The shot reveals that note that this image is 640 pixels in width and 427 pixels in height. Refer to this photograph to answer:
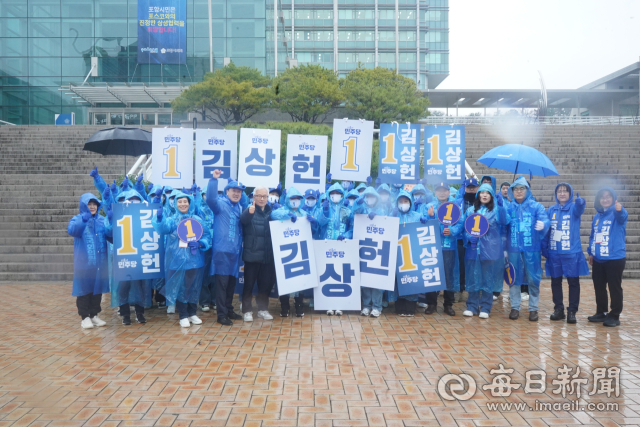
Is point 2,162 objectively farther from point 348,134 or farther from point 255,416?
point 255,416

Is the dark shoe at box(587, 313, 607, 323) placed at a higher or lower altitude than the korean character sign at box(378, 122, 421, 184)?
lower

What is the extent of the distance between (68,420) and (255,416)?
1403 millimetres

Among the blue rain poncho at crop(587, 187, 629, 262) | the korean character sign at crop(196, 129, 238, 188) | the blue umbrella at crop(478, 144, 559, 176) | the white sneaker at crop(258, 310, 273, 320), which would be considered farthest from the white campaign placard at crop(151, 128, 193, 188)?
the blue rain poncho at crop(587, 187, 629, 262)

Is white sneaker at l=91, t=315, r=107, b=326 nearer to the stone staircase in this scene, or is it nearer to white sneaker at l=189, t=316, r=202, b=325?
white sneaker at l=189, t=316, r=202, b=325

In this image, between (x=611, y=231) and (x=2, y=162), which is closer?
(x=611, y=231)

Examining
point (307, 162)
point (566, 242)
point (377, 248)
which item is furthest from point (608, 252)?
point (307, 162)

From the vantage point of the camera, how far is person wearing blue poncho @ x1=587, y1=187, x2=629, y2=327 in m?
6.42

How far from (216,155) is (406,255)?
3173 millimetres

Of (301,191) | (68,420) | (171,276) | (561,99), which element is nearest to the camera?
(68,420)

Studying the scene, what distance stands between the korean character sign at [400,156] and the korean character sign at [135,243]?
3449mm

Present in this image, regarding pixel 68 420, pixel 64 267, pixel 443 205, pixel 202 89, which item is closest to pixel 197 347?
pixel 68 420

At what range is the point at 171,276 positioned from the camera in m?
6.44

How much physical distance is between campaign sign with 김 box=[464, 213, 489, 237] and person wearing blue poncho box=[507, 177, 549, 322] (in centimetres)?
45

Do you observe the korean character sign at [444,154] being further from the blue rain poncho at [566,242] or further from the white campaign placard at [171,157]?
the white campaign placard at [171,157]
